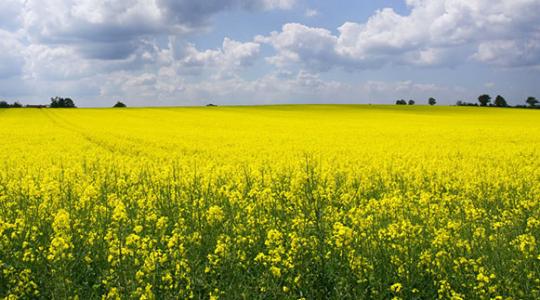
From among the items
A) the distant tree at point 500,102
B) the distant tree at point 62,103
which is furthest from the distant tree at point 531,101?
the distant tree at point 62,103

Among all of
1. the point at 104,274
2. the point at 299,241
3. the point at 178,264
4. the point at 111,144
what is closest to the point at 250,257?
the point at 299,241

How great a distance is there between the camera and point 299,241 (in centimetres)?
531

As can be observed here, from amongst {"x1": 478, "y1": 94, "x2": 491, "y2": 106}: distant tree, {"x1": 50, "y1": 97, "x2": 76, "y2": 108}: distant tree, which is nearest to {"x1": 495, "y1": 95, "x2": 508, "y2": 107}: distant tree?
{"x1": 478, "y1": 94, "x2": 491, "y2": 106}: distant tree

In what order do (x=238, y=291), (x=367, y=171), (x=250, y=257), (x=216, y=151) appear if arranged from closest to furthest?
(x=238, y=291) → (x=250, y=257) → (x=367, y=171) → (x=216, y=151)

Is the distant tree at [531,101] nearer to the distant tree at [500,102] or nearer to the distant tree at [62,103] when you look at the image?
the distant tree at [500,102]

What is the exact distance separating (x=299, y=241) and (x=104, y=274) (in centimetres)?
206

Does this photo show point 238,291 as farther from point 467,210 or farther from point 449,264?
point 467,210

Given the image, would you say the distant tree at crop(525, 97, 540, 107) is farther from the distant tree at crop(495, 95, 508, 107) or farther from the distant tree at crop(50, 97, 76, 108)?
the distant tree at crop(50, 97, 76, 108)

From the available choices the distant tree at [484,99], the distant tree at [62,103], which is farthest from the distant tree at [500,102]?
the distant tree at [62,103]

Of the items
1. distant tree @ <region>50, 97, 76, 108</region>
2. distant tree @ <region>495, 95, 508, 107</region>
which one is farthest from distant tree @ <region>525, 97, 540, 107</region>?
distant tree @ <region>50, 97, 76, 108</region>

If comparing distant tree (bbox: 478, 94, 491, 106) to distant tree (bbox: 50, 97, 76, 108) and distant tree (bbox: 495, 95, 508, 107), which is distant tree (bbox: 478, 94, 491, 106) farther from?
distant tree (bbox: 50, 97, 76, 108)

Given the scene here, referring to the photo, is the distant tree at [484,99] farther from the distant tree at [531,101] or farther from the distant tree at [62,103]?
the distant tree at [62,103]

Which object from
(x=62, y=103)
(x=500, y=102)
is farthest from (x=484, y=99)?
(x=62, y=103)

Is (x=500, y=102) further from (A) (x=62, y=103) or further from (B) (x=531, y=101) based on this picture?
(A) (x=62, y=103)
